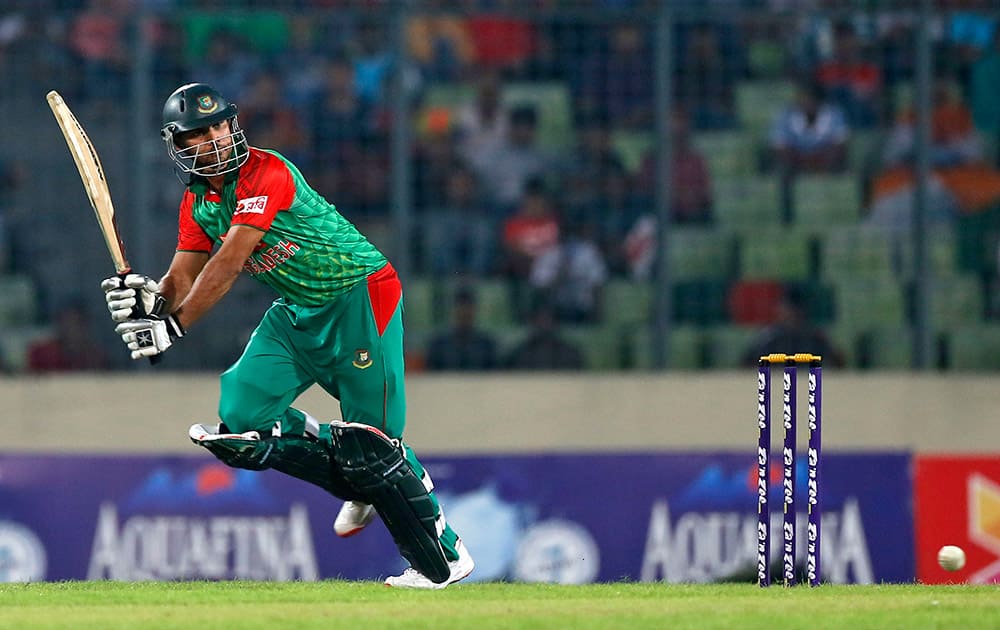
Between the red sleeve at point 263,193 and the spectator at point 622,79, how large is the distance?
532cm

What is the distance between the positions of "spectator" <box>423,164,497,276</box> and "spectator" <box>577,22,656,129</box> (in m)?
0.94

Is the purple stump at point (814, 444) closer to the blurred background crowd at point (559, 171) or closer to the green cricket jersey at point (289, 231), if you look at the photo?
the green cricket jersey at point (289, 231)

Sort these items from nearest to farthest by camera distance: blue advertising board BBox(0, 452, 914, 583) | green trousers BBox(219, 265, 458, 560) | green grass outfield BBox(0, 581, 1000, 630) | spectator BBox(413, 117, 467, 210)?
green grass outfield BBox(0, 581, 1000, 630), green trousers BBox(219, 265, 458, 560), blue advertising board BBox(0, 452, 914, 583), spectator BBox(413, 117, 467, 210)

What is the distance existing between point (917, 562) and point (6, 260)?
6.06 meters

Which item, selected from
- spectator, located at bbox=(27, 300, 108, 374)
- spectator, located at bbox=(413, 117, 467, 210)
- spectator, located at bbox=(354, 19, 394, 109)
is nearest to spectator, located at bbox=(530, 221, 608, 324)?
spectator, located at bbox=(413, 117, 467, 210)

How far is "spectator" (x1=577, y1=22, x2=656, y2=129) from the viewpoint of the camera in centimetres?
1216

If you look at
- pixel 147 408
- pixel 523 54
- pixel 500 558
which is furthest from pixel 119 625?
pixel 523 54

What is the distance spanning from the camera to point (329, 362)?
7355mm

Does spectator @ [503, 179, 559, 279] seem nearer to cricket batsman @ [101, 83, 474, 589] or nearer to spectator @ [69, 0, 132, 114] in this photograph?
spectator @ [69, 0, 132, 114]

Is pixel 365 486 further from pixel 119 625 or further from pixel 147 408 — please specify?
pixel 147 408

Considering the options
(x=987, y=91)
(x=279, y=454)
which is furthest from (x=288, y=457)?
(x=987, y=91)

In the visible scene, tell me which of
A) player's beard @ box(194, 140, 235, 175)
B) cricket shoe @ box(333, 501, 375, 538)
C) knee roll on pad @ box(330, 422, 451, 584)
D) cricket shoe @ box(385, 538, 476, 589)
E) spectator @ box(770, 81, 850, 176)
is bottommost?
cricket shoe @ box(385, 538, 476, 589)

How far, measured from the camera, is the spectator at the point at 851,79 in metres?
12.4

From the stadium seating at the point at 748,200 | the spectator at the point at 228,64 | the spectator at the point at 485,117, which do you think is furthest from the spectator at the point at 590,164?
the spectator at the point at 228,64
